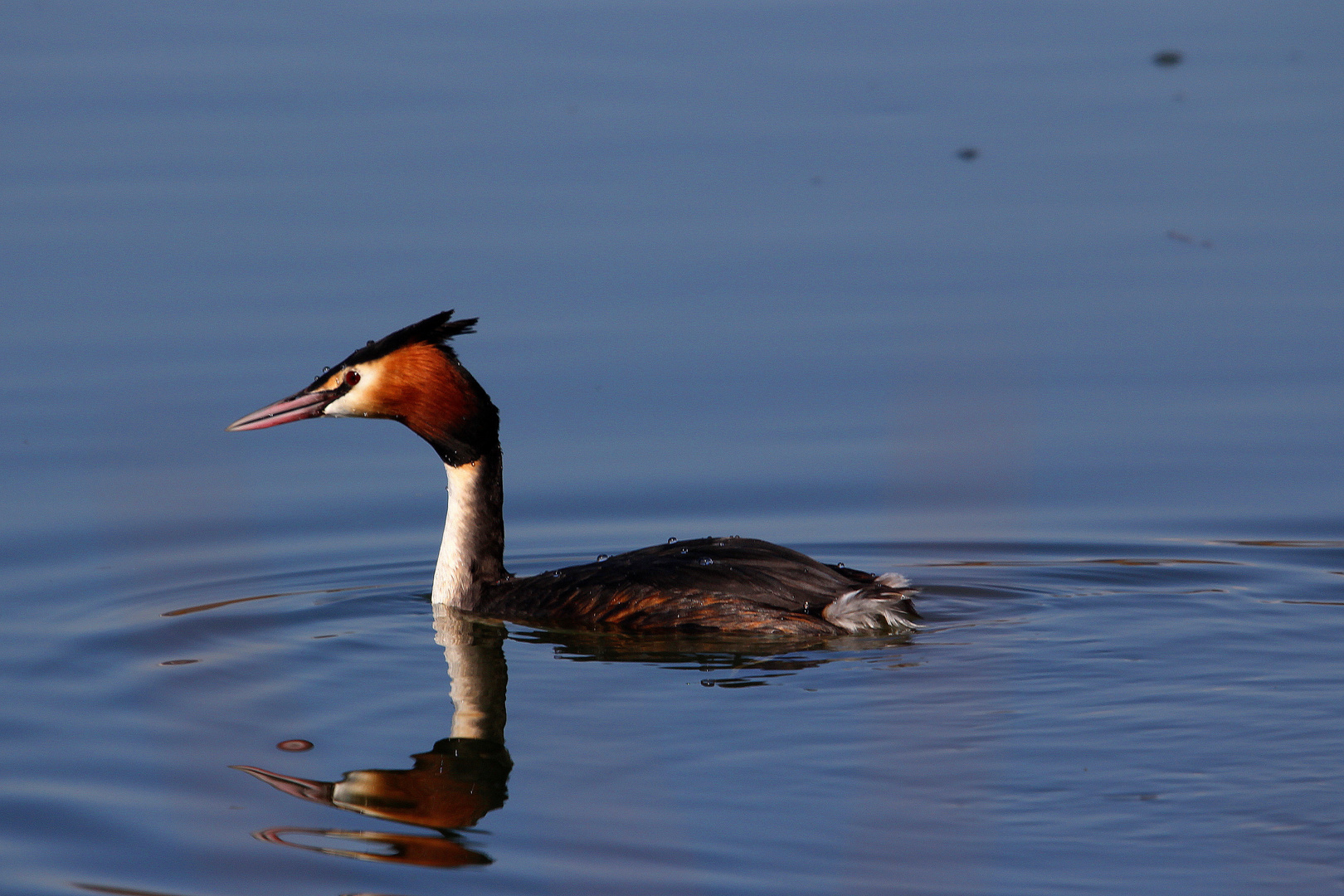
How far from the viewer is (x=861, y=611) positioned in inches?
311

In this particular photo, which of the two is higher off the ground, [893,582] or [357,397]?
[357,397]

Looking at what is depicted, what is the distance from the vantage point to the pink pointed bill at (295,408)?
856 cm

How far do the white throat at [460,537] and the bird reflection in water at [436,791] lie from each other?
101cm

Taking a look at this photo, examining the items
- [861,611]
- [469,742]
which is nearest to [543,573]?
[861,611]

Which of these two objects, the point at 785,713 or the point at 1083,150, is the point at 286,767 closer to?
the point at 785,713

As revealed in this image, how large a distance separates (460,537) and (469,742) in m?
1.93

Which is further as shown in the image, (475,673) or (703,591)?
(703,591)

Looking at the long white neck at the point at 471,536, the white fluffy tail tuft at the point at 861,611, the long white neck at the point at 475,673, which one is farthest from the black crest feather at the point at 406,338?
the white fluffy tail tuft at the point at 861,611

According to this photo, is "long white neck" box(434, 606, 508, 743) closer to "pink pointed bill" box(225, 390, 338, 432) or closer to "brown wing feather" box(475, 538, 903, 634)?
"brown wing feather" box(475, 538, 903, 634)

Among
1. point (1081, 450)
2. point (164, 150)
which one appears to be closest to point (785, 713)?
point (1081, 450)

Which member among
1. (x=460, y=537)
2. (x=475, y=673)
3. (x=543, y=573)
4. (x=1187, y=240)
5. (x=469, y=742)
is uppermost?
(x=1187, y=240)

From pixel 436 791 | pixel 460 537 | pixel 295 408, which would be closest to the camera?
pixel 436 791

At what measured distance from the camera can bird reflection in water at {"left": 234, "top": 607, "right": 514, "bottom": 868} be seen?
598 cm

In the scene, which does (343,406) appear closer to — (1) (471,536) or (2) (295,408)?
(2) (295,408)
